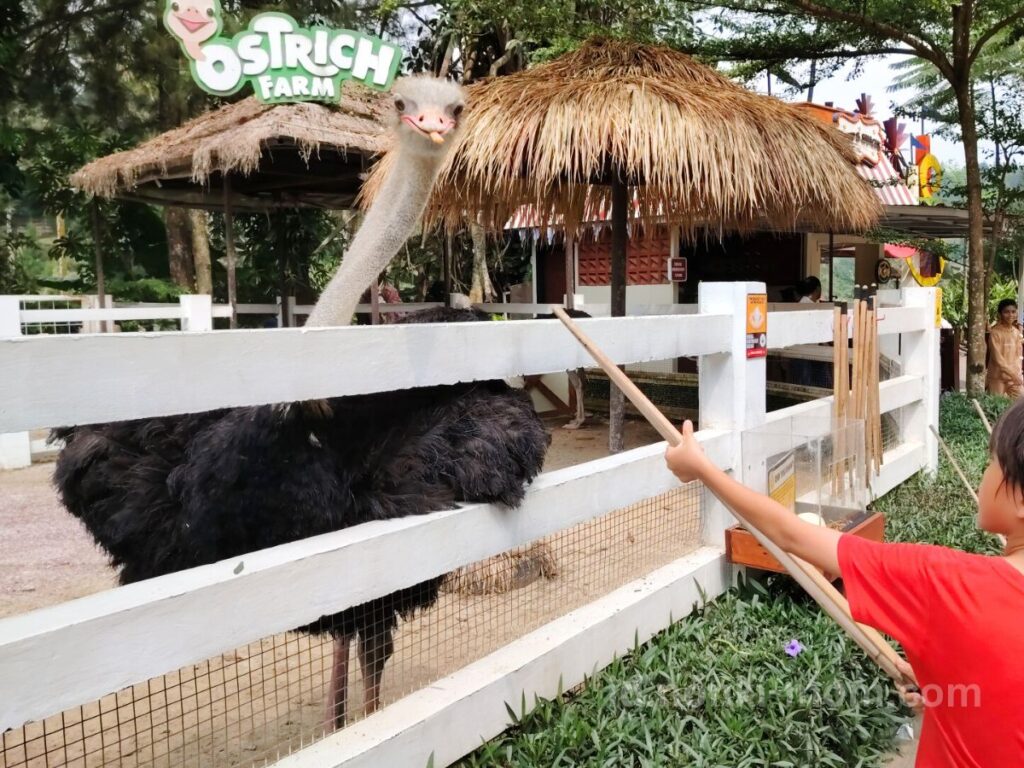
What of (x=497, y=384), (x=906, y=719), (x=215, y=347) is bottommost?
(x=906, y=719)

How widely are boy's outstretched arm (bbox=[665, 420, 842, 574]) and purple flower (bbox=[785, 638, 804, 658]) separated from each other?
1800 millimetres

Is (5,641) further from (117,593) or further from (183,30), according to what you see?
(183,30)

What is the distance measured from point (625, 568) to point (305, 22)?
1713cm

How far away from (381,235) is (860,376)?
9.42 feet

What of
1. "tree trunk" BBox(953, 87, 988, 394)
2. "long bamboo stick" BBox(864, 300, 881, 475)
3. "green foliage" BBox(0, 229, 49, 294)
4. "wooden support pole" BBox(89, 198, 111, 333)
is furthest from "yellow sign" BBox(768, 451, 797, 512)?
"green foliage" BBox(0, 229, 49, 294)

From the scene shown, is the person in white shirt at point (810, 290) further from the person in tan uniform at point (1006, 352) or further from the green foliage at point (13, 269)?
the green foliage at point (13, 269)

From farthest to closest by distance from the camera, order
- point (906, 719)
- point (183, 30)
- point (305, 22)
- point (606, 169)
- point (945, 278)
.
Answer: point (945, 278) < point (305, 22) < point (183, 30) < point (606, 169) < point (906, 719)

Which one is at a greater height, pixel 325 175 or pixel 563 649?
pixel 325 175

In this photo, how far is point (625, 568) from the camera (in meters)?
3.72

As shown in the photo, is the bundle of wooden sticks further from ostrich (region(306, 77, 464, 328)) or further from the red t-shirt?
the red t-shirt

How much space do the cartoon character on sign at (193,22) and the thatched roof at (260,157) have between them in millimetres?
653

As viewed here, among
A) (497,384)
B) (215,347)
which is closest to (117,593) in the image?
(215,347)

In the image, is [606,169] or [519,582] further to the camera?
[606,169]

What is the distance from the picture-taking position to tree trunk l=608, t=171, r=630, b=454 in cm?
634
